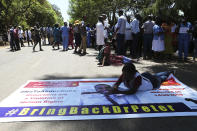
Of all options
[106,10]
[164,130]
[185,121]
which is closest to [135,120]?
[164,130]

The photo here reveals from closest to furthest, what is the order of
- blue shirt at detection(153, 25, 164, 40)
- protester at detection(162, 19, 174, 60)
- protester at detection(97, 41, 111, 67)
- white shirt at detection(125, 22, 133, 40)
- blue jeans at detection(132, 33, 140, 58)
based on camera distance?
protester at detection(97, 41, 111, 67), blue shirt at detection(153, 25, 164, 40), protester at detection(162, 19, 174, 60), blue jeans at detection(132, 33, 140, 58), white shirt at detection(125, 22, 133, 40)

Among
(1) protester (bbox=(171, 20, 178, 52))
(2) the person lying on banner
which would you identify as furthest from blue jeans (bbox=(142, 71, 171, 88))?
(1) protester (bbox=(171, 20, 178, 52))

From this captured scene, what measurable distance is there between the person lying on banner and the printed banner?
0.11 metres

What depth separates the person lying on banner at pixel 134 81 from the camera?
441 centimetres

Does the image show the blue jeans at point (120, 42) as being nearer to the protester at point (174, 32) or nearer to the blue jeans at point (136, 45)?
the blue jeans at point (136, 45)

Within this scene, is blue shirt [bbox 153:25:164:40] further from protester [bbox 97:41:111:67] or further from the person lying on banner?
the person lying on banner

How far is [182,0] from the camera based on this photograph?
7250 mm

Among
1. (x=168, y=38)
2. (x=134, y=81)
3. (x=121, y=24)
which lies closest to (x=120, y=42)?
(x=121, y=24)

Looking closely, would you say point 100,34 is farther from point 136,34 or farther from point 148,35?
point 148,35

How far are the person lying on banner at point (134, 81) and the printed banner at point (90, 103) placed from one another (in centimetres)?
11

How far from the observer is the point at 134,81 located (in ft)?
14.7

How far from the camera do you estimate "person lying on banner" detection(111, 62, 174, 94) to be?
14.5 ft

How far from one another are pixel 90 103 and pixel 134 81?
1004 mm

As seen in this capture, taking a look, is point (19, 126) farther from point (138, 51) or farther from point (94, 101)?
point (138, 51)
